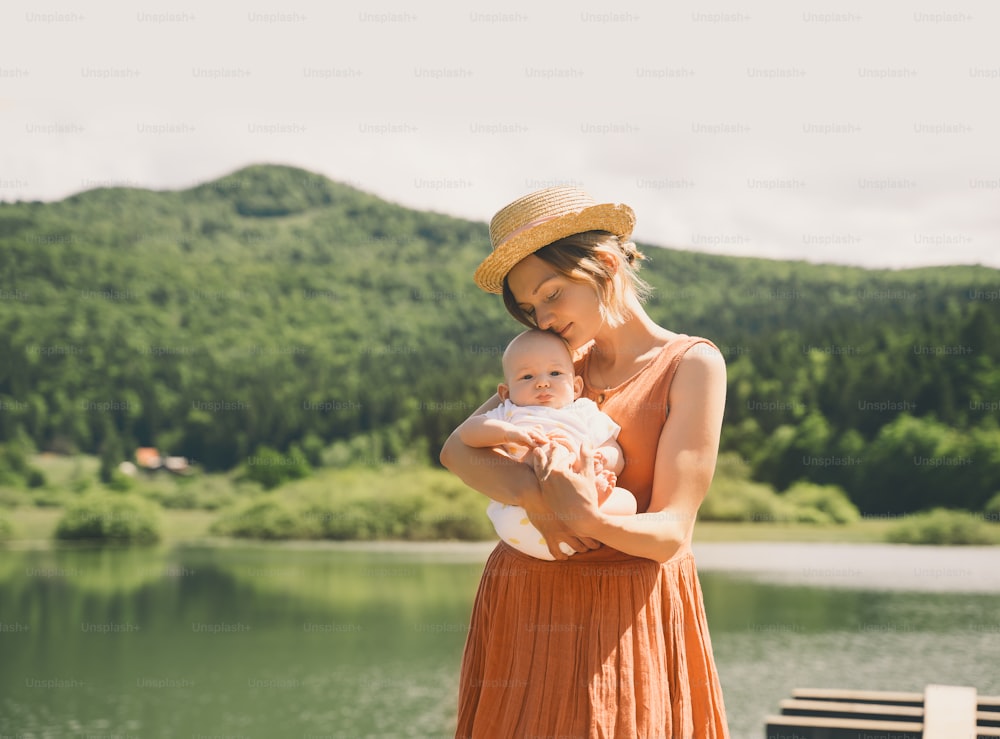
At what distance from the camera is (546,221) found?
2018 millimetres

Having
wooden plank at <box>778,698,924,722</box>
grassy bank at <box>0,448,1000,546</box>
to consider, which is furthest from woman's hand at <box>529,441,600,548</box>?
grassy bank at <box>0,448,1000,546</box>

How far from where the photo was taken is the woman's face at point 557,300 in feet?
6.66

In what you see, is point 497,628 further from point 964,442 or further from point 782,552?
point 964,442

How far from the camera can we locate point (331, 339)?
2387 inches

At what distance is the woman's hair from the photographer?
202 cm

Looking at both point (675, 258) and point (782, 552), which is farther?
point (675, 258)

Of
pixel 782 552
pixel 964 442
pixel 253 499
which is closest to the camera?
pixel 782 552

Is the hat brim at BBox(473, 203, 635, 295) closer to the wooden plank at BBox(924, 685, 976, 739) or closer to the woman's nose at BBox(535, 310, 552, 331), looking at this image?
the woman's nose at BBox(535, 310, 552, 331)

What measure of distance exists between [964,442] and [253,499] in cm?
2746

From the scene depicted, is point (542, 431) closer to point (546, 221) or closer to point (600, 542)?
point (600, 542)

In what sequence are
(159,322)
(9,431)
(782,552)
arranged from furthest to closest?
(159,322), (9,431), (782,552)

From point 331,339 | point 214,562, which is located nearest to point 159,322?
point 331,339

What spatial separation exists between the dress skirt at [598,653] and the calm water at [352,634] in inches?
429

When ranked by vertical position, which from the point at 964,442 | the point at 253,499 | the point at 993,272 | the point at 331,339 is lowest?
the point at 253,499
